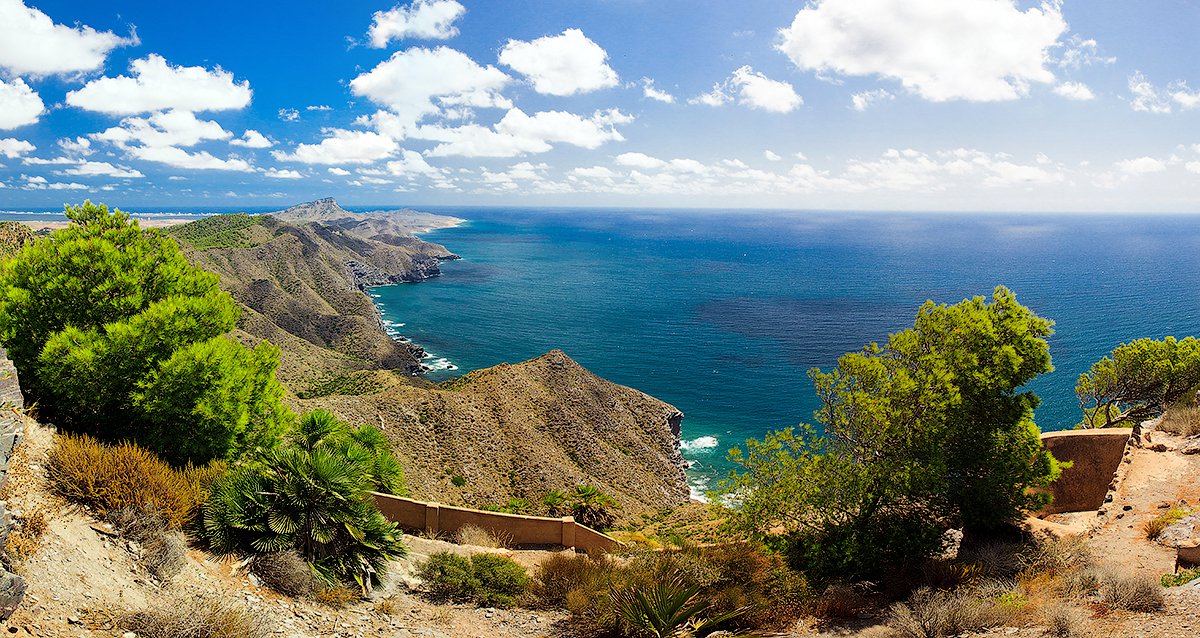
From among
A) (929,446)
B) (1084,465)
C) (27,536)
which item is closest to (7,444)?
(27,536)

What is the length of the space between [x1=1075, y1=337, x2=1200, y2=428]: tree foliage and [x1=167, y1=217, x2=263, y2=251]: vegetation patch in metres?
133

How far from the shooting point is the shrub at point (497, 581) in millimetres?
Answer: 13859

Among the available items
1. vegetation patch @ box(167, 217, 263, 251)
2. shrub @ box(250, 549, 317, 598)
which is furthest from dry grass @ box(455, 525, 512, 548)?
vegetation patch @ box(167, 217, 263, 251)

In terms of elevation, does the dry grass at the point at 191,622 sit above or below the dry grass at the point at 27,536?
below

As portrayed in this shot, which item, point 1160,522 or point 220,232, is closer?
point 1160,522

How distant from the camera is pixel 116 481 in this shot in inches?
463

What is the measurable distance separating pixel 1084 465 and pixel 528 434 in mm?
33956

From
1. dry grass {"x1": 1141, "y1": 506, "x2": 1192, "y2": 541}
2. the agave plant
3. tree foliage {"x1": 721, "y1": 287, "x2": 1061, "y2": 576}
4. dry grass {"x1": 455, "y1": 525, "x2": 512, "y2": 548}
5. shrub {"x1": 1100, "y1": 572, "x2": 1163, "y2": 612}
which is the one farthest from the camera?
dry grass {"x1": 455, "y1": 525, "x2": 512, "y2": 548}

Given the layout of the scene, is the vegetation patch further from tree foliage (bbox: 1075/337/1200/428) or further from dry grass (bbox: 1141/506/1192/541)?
dry grass (bbox: 1141/506/1192/541)

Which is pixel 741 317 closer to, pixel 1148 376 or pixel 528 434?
pixel 528 434

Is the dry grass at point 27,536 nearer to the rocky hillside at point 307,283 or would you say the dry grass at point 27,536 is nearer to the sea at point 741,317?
the sea at point 741,317

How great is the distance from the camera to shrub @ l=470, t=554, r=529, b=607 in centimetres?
1386

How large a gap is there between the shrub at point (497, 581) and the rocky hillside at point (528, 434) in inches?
829

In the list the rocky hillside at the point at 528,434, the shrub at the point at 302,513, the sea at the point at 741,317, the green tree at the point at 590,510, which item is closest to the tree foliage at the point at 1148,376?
the green tree at the point at 590,510
